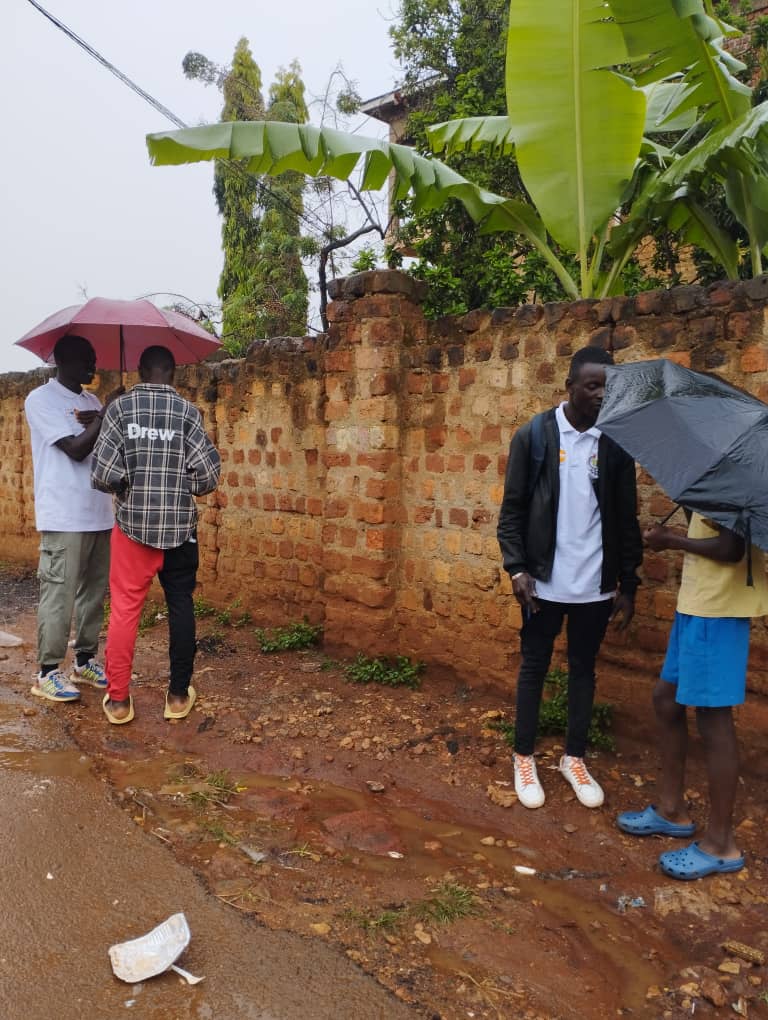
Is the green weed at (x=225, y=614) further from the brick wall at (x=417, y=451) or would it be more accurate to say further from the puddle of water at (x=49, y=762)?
the puddle of water at (x=49, y=762)

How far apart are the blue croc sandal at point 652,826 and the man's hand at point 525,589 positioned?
37.1 inches

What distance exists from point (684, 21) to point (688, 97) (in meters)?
0.56

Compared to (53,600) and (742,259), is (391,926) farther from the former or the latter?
(742,259)

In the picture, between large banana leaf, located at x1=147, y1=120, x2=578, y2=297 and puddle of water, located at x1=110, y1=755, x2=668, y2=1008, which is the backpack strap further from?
large banana leaf, located at x1=147, y1=120, x2=578, y2=297

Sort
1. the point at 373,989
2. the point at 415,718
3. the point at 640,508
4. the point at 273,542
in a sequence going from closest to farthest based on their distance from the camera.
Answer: the point at 373,989
the point at 640,508
the point at 415,718
the point at 273,542

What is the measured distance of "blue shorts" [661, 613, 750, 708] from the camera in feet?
9.02

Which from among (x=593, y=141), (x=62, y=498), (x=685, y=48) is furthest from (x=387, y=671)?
(x=685, y=48)

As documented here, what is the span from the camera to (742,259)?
6.34m

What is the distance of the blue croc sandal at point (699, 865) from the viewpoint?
2811 millimetres

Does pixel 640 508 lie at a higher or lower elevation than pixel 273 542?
higher

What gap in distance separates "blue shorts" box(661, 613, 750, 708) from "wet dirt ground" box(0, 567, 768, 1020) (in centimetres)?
69

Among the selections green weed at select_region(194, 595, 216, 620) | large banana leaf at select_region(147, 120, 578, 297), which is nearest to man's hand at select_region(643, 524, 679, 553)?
large banana leaf at select_region(147, 120, 578, 297)

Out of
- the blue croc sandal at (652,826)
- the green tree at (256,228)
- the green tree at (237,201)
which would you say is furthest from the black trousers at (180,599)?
the green tree at (237,201)

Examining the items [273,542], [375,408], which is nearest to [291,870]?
[375,408]
